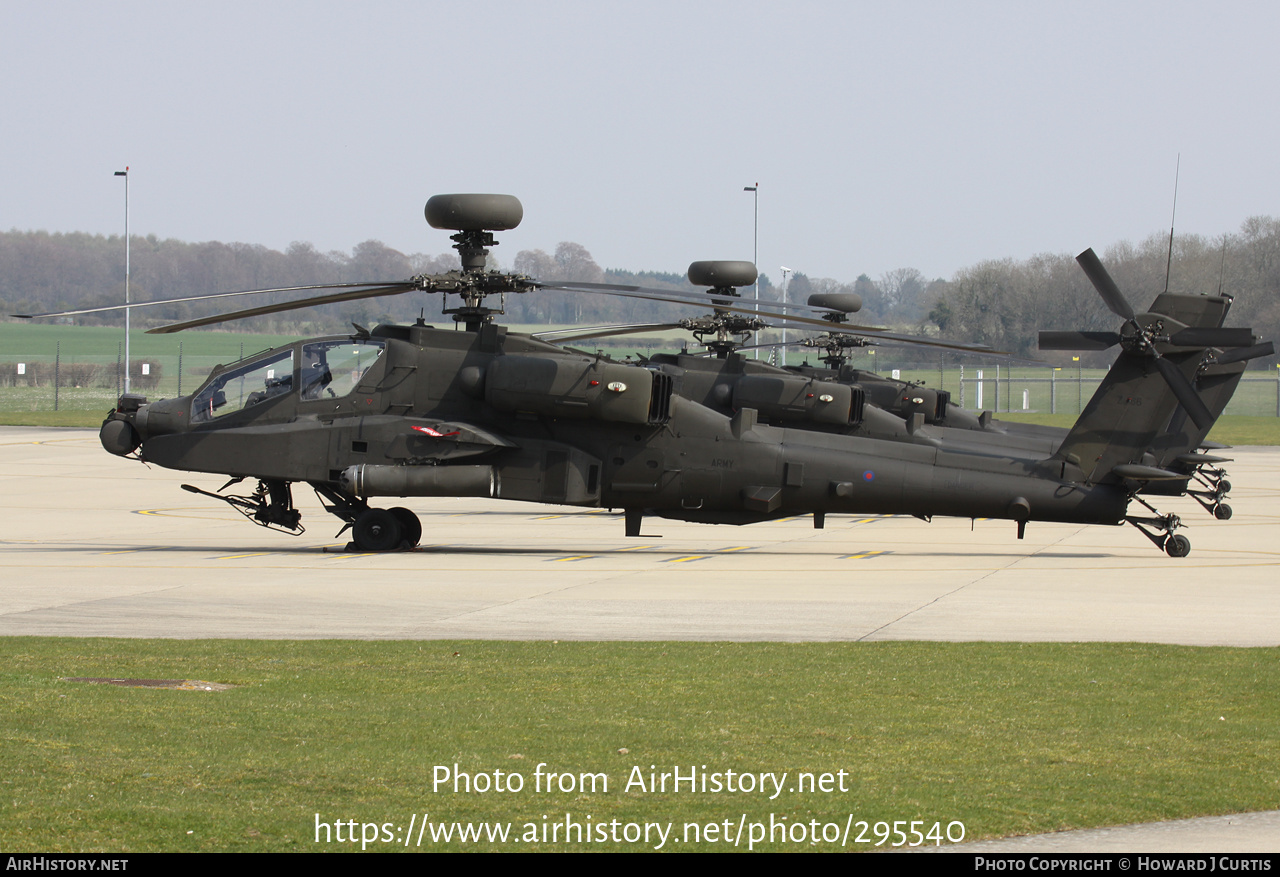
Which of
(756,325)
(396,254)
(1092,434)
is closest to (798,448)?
(1092,434)

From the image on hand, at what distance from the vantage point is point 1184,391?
18.4 meters

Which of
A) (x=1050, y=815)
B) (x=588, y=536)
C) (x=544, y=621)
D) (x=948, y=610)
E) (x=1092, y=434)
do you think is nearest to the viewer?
(x=1050, y=815)

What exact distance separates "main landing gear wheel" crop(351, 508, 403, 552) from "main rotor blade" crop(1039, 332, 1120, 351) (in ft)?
30.7

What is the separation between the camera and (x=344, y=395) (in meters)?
19.2

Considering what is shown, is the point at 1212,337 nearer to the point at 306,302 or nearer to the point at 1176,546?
the point at 1176,546

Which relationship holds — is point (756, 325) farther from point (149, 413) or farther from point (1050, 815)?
point (1050, 815)

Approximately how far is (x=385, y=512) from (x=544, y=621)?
6.92 metres

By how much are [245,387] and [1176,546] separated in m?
13.5

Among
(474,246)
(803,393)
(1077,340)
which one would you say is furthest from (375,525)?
(1077,340)

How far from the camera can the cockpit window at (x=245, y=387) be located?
1941cm

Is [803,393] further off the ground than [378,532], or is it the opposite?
[803,393]

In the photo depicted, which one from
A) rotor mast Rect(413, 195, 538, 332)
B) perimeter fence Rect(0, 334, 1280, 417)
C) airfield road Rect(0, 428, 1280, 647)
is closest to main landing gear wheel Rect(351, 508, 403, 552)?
airfield road Rect(0, 428, 1280, 647)

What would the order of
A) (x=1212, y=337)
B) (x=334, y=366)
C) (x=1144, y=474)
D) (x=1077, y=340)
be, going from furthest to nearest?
(x=334, y=366), (x=1144, y=474), (x=1077, y=340), (x=1212, y=337)

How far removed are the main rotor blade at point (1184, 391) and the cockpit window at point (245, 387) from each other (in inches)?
478
